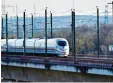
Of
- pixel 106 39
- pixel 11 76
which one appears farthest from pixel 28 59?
pixel 106 39

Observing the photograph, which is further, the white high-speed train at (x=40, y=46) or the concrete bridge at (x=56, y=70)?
the white high-speed train at (x=40, y=46)

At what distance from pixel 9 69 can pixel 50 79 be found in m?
8.70

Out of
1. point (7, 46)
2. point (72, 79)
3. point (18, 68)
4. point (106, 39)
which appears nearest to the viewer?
point (72, 79)

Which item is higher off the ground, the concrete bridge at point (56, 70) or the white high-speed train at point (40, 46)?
the white high-speed train at point (40, 46)

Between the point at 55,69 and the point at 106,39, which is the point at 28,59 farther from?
the point at 106,39

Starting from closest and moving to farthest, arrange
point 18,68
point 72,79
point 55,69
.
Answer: point 72,79, point 55,69, point 18,68

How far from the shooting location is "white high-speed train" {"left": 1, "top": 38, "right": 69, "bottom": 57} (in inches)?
1572

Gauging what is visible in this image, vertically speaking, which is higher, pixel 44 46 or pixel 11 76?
pixel 44 46

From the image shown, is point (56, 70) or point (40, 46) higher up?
point (40, 46)

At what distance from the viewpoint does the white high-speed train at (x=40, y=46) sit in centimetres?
3994

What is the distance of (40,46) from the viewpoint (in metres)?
42.0

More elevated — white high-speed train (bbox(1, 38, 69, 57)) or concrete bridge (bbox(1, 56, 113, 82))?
white high-speed train (bbox(1, 38, 69, 57))

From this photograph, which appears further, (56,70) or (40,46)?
(40,46)

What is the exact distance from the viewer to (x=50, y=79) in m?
31.2
